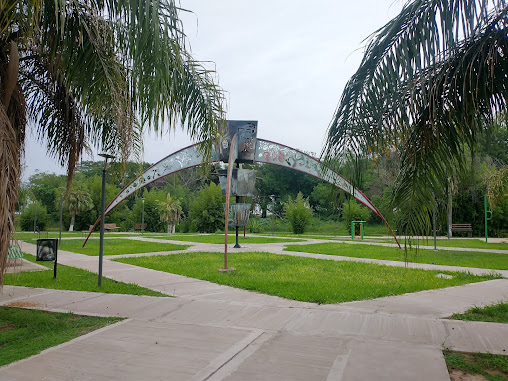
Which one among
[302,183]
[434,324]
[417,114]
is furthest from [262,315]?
[302,183]

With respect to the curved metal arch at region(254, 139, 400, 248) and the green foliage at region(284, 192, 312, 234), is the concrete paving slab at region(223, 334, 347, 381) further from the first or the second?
the green foliage at region(284, 192, 312, 234)

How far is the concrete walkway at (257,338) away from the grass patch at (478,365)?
119mm

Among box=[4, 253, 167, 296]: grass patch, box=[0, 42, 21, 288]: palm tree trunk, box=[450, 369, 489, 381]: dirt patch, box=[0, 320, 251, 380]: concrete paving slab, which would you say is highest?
box=[0, 42, 21, 288]: palm tree trunk

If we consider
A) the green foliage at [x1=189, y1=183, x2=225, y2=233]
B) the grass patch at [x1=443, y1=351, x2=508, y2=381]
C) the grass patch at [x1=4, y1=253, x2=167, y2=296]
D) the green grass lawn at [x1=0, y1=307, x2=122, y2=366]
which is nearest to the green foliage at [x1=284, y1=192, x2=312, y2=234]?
the green foliage at [x1=189, y1=183, x2=225, y2=233]

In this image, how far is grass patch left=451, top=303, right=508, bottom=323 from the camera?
5.27m

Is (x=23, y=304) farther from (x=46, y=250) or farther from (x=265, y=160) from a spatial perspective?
(x=265, y=160)

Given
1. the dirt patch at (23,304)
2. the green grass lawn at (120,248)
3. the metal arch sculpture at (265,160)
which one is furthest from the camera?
the metal arch sculpture at (265,160)

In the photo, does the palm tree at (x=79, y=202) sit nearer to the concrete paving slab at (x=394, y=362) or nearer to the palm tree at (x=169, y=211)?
the palm tree at (x=169, y=211)

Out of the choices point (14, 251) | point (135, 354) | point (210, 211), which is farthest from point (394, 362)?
point (210, 211)

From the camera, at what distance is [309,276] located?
8.80 m

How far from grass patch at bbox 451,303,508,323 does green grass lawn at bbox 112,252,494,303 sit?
4.84ft

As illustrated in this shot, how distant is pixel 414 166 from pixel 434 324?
206cm

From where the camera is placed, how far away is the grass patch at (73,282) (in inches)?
284

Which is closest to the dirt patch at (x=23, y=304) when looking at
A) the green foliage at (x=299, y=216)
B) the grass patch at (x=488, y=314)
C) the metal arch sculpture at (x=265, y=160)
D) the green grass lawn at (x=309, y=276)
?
the green grass lawn at (x=309, y=276)
